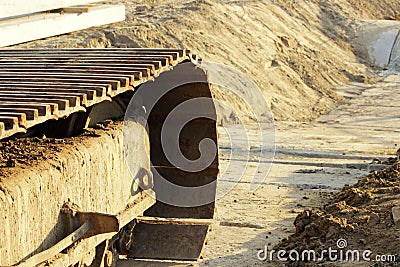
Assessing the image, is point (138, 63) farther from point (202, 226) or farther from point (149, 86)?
point (202, 226)

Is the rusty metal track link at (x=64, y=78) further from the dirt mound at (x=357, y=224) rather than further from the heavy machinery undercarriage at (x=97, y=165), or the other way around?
the dirt mound at (x=357, y=224)

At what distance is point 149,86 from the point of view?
729 cm

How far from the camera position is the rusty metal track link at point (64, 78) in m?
4.43

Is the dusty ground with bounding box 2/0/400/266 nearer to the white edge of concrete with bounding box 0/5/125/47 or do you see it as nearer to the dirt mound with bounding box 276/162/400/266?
the dirt mound with bounding box 276/162/400/266

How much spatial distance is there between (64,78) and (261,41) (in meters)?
17.0

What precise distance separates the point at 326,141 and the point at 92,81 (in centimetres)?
1150

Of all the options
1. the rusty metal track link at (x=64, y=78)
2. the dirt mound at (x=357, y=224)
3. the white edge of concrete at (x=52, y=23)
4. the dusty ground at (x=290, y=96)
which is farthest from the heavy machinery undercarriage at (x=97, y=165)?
the white edge of concrete at (x=52, y=23)

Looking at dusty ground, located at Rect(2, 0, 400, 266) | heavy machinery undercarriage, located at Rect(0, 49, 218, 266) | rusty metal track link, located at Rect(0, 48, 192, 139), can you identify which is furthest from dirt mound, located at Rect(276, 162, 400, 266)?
rusty metal track link, located at Rect(0, 48, 192, 139)

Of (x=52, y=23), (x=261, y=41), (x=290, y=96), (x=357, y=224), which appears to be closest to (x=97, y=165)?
(x=357, y=224)

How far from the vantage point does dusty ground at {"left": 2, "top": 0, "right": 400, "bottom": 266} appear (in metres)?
10.3

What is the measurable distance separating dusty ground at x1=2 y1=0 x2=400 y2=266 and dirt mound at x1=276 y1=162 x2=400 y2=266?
28 mm

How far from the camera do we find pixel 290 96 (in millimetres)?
20469

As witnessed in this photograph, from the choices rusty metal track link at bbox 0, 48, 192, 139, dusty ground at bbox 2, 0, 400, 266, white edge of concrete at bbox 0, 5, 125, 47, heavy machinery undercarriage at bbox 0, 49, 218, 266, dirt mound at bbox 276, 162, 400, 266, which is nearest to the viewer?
rusty metal track link at bbox 0, 48, 192, 139

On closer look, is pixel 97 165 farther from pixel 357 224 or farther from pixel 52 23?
pixel 52 23
